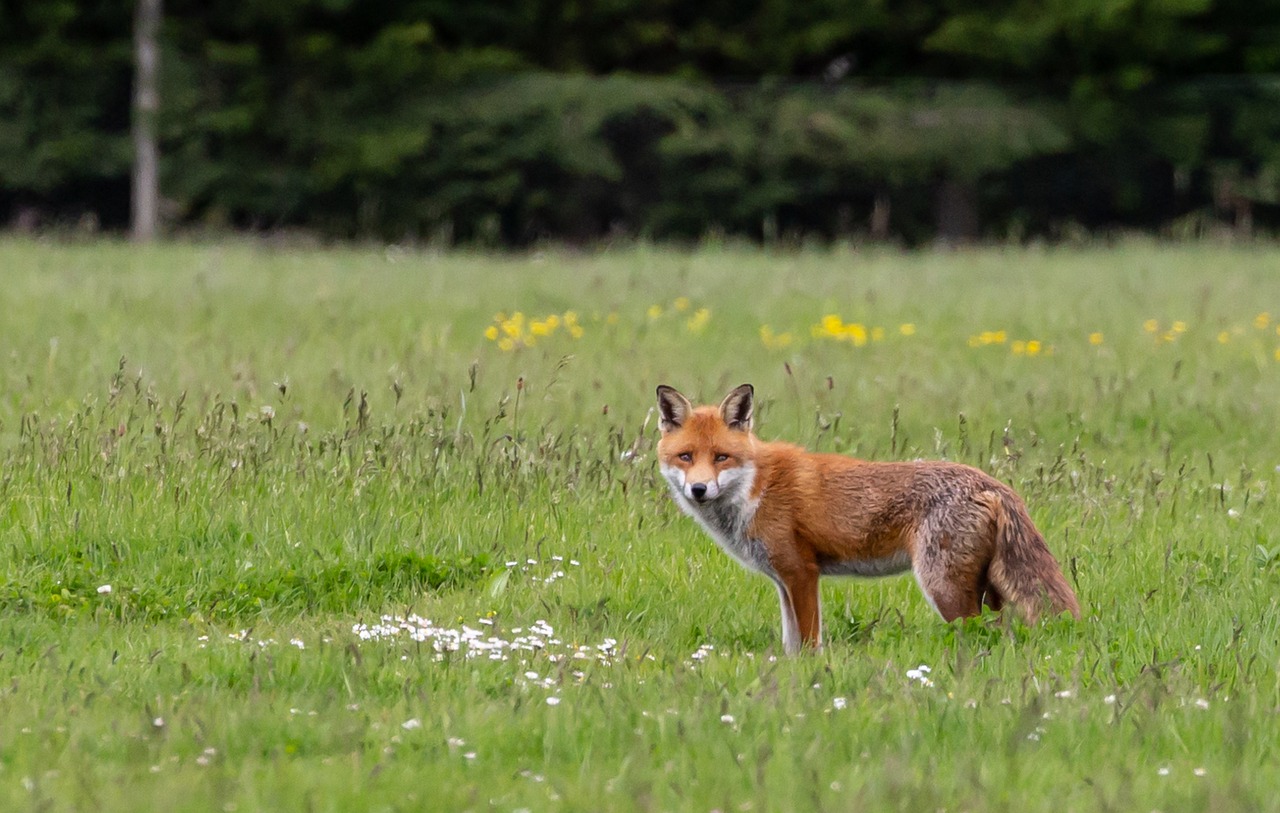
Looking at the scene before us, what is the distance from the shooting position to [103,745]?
379cm

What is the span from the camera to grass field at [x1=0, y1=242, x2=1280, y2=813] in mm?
3721

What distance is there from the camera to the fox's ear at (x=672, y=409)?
5680mm

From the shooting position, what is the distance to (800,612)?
5211mm

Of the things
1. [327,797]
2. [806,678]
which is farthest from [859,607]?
[327,797]

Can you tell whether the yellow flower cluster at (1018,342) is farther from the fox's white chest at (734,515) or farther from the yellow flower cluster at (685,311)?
the fox's white chest at (734,515)

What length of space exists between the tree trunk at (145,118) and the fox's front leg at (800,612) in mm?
19807

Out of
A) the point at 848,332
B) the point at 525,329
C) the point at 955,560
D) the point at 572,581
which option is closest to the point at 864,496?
the point at 955,560

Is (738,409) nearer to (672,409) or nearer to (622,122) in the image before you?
(672,409)

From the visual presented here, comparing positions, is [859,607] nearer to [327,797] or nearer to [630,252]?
[327,797]

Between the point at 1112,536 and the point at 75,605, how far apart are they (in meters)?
4.23

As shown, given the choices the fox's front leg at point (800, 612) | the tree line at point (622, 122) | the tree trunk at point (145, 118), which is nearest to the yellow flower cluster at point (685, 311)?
the fox's front leg at point (800, 612)

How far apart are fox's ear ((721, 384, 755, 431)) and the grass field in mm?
613

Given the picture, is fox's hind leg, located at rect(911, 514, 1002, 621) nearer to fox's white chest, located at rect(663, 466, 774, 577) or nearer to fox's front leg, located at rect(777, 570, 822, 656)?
fox's front leg, located at rect(777, 570, 822, 656)

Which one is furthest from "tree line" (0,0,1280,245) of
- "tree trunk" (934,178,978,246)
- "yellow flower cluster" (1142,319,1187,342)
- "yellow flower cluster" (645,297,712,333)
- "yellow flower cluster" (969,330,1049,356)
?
"yellow flower cluster" (969,330,1049,356)
